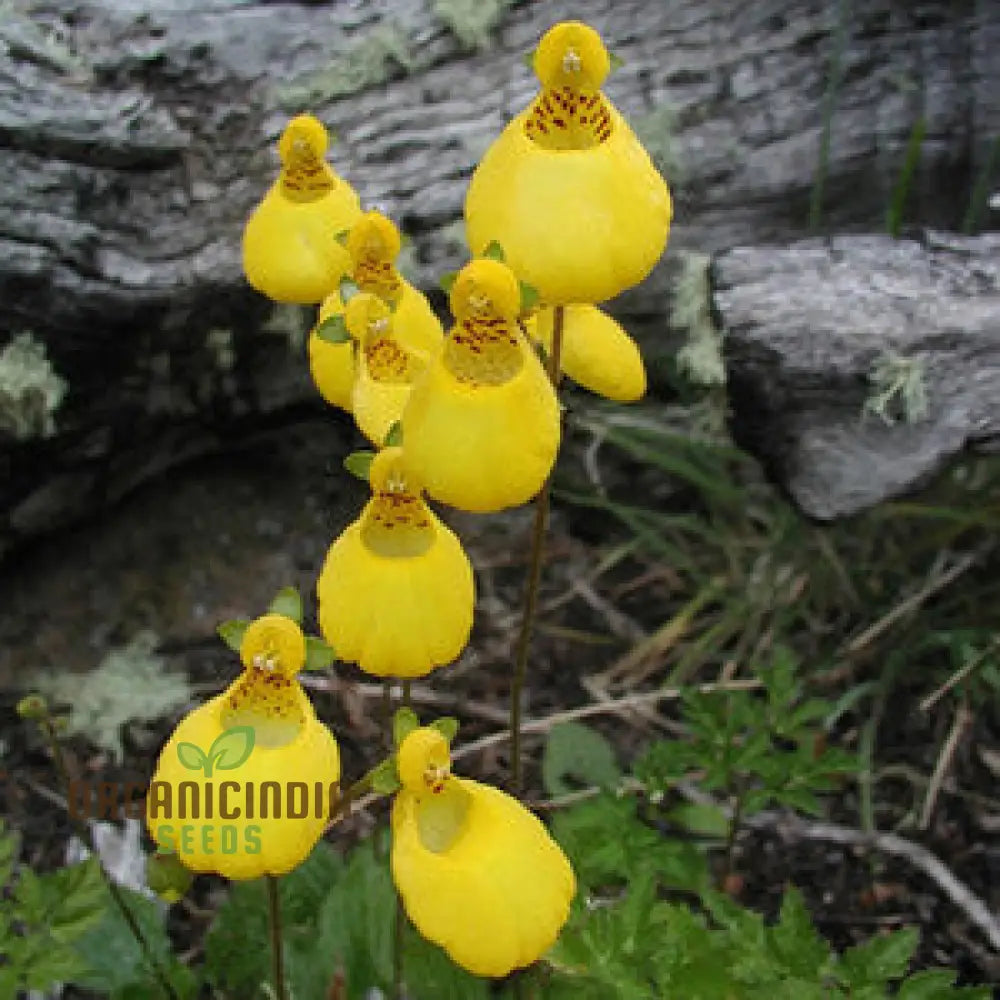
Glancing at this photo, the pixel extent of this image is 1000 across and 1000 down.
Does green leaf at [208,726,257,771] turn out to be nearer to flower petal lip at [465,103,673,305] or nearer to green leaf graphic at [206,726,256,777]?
green leaf graphic at [206,726,256,777]

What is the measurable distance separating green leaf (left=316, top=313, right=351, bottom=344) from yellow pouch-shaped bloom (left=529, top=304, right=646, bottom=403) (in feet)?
0.76

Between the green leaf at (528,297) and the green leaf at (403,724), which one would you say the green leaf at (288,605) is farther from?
the green leaf at (528,297)

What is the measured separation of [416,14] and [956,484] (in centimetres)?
134

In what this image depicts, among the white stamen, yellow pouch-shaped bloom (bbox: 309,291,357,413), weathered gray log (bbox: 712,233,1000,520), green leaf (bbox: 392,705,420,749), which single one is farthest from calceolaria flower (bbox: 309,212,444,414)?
weathered gray log (bbox: 712,233,1000,520)

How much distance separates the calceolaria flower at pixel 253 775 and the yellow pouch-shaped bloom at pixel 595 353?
0.48m

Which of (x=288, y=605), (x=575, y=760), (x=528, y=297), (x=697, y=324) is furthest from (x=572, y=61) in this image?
(x=575, y=760)

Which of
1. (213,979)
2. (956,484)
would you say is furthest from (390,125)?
(213,979)

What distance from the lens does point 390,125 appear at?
2.65 meters

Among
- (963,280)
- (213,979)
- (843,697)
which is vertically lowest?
(843,697)

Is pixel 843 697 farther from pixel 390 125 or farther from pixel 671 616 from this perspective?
pixel 390 125

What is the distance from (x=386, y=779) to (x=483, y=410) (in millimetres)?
394

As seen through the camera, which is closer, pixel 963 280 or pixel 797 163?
pixel 963 280

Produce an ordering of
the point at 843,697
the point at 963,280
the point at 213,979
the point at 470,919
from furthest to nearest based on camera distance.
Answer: the point at 843,697 < the point at 963,280 < the point at 213,979 < the point at 470,919

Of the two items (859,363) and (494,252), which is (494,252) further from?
(859,363)
